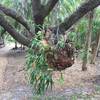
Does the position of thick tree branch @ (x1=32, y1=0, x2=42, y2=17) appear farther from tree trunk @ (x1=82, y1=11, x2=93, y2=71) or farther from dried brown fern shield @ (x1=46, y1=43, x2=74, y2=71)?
tree trunk @ (x1=82, y1=11, x2=93, y2=71)

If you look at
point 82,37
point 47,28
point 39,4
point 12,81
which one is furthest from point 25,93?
point 82,37

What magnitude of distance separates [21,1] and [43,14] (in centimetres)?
118

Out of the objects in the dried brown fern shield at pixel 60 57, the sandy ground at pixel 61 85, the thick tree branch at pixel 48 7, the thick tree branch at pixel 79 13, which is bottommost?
the sandy ground at pixel 61 85

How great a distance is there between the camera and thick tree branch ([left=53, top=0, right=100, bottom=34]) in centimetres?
539

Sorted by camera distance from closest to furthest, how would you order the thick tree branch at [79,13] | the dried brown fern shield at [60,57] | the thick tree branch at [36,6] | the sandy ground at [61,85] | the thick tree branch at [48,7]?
1. the dried brown fern shield at [60,57]
2. the thick tree branch at [79,13]
3. the thick tree branch at [48,7]
4. the thick tree branch at [36,6]
5. the sandy ground at [61,85]

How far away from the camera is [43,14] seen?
6.46m

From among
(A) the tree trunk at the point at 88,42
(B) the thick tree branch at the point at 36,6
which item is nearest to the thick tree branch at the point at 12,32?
(B) the thick tree branch at the point at 36,6

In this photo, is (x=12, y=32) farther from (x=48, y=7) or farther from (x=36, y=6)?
(x=48, y=7)

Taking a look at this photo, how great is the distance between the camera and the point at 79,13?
5.67m

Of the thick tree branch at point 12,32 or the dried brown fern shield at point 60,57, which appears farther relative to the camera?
the thick tree branch at point 12,32

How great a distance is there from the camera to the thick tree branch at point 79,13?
539 centimetres

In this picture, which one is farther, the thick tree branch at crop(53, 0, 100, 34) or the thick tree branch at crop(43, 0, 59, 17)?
the thick tree branch at crop(43, 0, 59, 17)

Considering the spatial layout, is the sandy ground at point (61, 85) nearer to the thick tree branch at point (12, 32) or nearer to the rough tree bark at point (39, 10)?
the thick tree branch at point (12, 32)

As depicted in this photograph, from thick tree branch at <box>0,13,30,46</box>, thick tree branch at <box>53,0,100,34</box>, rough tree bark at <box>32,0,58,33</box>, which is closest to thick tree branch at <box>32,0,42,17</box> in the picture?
rough tree bark at <box>32,0,58,33</box>
